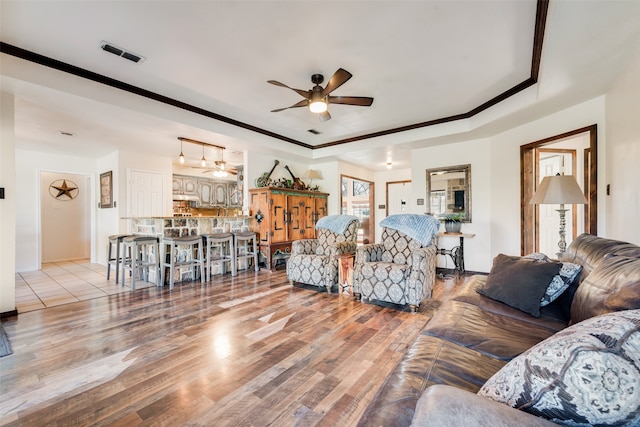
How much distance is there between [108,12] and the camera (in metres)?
2.18

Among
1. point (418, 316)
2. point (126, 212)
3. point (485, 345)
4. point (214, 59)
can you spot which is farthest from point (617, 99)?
point (126, 212)

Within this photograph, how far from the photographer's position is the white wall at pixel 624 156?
237cm

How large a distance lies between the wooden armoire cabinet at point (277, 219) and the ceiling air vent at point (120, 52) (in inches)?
113

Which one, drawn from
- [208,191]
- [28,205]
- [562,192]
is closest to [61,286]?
[28,205]

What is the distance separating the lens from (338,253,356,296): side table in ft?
12.1

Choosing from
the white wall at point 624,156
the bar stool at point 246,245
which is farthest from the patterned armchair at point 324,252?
the white wall at point 624,156

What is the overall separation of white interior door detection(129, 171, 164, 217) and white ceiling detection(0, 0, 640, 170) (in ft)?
4.77

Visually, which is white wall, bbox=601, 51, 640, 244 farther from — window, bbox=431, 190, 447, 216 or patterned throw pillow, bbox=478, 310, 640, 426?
patterned throw pillow, bbox=478, 310, 640, 426

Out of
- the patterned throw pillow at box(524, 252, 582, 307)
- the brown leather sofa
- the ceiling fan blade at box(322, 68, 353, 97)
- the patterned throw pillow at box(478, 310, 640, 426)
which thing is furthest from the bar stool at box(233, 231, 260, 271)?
the patterned throw pillow at box(478, 310, 640, 426)

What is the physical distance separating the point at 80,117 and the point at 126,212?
2415 mm

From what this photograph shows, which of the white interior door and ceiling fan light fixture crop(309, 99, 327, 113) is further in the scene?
the white interior door

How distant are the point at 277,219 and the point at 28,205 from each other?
507cm

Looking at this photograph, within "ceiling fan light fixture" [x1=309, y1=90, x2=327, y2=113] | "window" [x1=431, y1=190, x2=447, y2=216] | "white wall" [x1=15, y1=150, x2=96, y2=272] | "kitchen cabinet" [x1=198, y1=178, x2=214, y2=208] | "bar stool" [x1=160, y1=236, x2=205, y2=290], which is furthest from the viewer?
"kitchen cabinet" [x1=198, y1=178, x2=214, y2=208]

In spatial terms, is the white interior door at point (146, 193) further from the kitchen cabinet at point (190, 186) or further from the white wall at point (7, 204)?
the white wall at point (7, 204)
